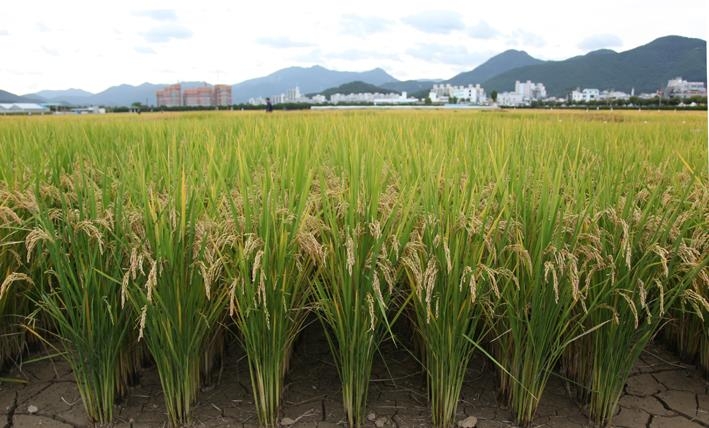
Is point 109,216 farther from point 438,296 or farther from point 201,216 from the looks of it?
point 438,296

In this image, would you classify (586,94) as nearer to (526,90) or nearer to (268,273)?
(526,90)

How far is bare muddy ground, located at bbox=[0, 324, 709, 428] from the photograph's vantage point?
2.16m

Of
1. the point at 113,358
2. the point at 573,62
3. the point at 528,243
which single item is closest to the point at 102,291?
the point at 113,358

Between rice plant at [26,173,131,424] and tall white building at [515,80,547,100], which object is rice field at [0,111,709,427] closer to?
rice plant at [26,173,131,424]

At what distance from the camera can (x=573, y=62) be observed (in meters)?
151

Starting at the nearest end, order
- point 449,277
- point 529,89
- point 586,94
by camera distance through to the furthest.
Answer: point 449,277 < point 529,89 < point 586,94

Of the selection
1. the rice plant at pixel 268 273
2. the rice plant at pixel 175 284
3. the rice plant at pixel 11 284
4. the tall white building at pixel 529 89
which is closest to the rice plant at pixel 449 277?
the rice plant at pixel 268 273

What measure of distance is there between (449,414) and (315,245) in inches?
35.1

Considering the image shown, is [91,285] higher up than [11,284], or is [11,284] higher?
[91,285]

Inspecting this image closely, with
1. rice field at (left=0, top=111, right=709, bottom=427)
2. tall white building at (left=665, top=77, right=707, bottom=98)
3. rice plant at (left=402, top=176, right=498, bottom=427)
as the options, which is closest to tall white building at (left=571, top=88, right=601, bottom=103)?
tall white building at (left=665, top=77, right=707, bottom=98)

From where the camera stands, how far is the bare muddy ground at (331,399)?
2.16m

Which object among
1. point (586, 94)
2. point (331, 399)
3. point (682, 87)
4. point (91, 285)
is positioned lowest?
point (331, 399)

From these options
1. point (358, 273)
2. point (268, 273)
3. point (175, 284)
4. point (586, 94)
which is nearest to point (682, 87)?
point (586, 94)

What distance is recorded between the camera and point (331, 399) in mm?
2275
